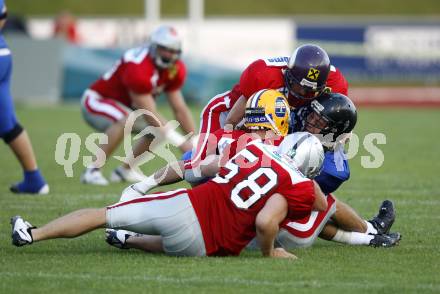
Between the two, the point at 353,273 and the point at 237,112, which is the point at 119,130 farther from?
the point at 353,273

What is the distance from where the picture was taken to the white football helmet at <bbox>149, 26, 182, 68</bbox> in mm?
9094

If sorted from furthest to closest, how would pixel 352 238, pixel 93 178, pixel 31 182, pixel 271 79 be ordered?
pixel 93 178
pixel 31 182
pixel 271 79
pixel 352 238

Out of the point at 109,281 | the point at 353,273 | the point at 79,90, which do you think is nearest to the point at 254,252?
the point at 353,273

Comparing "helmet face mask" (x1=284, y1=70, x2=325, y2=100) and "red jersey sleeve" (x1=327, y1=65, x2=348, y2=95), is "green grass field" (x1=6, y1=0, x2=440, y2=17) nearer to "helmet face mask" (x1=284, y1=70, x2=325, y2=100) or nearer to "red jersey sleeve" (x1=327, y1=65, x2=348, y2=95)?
"red jersey sleeve" (x1=327, y1=65, x2=348, y2=95)

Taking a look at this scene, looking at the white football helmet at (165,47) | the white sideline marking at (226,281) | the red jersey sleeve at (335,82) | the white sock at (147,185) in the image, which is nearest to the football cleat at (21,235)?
the white sideline marking at (226,281)

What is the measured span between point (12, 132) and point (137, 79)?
5.38 ft

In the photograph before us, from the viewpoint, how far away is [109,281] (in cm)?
472

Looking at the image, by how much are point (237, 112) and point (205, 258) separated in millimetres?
1309

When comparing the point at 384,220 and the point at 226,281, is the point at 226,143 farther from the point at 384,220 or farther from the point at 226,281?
the point at 226,281

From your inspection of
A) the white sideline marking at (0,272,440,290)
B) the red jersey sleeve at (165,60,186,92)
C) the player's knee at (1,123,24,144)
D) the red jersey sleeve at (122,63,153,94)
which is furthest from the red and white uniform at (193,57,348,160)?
the red jersey sleeve at (165,60,186,92)

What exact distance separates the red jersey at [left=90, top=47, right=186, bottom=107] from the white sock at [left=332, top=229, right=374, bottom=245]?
141 inches

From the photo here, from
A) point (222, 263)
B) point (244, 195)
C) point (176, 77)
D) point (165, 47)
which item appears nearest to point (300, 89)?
point (244, 195)

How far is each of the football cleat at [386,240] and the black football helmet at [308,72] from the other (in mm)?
967

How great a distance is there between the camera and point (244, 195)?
521cm
